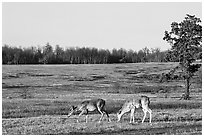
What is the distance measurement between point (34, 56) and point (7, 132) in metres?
95.3

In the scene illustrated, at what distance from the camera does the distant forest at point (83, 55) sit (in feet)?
359

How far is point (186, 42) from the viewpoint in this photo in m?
38.4

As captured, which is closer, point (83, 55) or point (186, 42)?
point (186, 42)

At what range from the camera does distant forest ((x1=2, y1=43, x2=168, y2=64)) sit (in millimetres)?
109562

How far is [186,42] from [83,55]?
79.9 m

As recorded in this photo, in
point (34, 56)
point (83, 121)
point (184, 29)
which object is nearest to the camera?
point (83, 121)

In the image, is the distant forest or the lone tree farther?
the distant forest

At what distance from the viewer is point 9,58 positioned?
103 metres

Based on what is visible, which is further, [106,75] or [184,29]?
[106,75]

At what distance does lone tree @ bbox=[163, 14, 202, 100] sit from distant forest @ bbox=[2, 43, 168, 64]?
230 ft

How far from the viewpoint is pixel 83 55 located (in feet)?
384

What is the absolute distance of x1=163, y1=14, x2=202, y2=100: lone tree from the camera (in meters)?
38.2

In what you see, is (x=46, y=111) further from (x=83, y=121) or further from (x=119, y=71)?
(x=119, y=71)

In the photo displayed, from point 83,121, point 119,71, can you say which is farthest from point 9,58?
point 83,121
